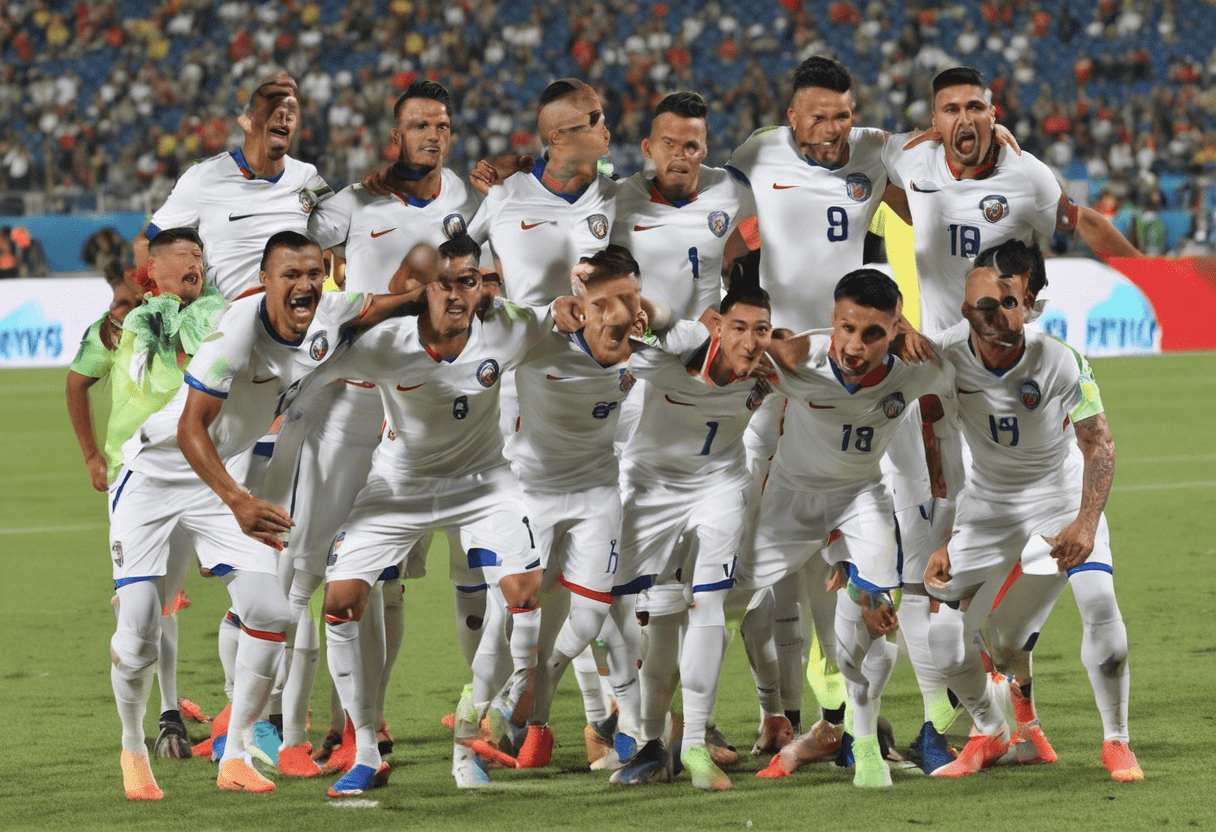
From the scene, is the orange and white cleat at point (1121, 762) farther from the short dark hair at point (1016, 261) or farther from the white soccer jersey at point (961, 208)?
the white soccer jersey at point (961, 208)

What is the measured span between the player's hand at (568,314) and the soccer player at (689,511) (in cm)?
26

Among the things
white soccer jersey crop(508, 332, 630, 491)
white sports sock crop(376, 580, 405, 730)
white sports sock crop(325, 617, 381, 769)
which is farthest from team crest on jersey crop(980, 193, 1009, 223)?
white sports sock crop(325, 617, 381, 769)

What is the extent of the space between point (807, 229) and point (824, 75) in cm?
63


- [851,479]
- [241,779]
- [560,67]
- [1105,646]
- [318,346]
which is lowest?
[241,779]

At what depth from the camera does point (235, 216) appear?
6.98 meters

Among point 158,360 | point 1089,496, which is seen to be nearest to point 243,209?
point 158,360

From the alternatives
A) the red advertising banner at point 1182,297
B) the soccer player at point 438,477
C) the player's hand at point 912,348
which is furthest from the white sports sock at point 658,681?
the red advertising banner at point 1182,297

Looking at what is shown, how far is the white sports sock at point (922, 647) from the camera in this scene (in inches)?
239

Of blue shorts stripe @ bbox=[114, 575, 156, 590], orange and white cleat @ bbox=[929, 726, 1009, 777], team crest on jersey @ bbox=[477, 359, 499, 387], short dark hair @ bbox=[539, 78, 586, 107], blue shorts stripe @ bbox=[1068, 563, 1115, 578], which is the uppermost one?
short dark hair @ bbox=[539, 78, 586, 107]

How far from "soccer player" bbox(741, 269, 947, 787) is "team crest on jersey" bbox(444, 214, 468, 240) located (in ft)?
4.92

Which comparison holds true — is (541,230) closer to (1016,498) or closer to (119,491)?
(119,491)

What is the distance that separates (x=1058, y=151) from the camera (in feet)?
83.0

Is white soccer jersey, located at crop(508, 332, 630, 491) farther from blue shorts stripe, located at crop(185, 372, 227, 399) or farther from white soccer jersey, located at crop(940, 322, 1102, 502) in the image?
white soccer jersey, located at crop(940, 322, 1102, 502)

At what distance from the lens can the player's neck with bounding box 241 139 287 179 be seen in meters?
6.99
